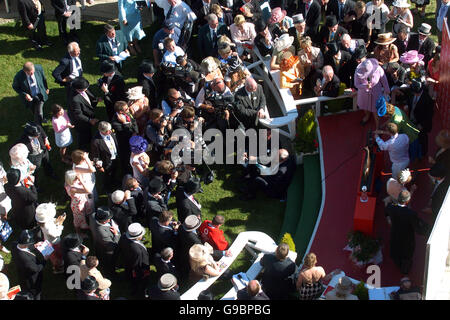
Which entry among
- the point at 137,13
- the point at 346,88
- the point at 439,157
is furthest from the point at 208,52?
the point at 439,157

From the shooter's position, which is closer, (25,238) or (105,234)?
(25,238)

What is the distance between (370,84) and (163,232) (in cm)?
478

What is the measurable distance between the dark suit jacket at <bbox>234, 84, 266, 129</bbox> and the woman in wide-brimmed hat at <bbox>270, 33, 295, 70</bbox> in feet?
3.28

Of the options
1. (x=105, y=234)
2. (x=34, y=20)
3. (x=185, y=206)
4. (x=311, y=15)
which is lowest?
(x=105, y=234)

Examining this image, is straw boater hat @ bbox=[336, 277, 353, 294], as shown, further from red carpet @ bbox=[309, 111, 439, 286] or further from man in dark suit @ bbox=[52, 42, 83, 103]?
man in dark suit @ bbox=[52, 42, 83, 103]

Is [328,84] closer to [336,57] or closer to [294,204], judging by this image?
[336,57]

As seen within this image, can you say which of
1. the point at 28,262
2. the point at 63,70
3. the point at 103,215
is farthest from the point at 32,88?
the point at 28,262

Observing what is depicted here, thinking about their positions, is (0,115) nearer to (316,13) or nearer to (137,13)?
(137,13)

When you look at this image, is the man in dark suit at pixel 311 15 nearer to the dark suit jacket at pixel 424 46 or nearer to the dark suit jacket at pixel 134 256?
the dark suit jacket at pixel 424 46

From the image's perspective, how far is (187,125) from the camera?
1131 centimetres

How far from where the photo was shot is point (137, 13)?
1413 cm

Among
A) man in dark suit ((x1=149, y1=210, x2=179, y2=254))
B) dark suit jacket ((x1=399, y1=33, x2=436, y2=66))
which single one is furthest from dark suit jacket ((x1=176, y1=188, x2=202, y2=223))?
dark suit jacket ((x1=399, y1=33, x2=436, y2=66))

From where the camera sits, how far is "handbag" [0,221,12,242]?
415 inches

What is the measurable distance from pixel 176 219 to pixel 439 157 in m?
4.62
